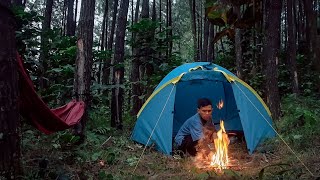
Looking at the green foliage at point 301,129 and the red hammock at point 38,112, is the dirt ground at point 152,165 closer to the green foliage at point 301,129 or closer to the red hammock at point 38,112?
the green foliage at point 301,129

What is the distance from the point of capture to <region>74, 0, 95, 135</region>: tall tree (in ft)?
18.8

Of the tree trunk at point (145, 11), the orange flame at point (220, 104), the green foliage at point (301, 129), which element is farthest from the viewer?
the tree trunk at point (145, 11)

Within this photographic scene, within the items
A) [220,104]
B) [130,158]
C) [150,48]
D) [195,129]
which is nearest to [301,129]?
[195,129]

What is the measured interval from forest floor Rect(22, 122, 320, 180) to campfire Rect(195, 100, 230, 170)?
161mm

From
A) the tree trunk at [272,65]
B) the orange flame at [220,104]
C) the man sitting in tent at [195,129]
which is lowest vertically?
the man sitting in tent at [195,129]

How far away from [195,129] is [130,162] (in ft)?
4.42

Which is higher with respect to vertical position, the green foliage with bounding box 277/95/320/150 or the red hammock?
the red hammock

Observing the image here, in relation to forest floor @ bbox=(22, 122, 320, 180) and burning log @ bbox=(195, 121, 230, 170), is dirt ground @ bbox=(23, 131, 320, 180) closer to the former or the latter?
forest floor @ bbox=(22, 122, 320, 180)

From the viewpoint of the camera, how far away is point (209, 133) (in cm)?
614

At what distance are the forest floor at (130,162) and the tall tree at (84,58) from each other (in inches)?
28.4

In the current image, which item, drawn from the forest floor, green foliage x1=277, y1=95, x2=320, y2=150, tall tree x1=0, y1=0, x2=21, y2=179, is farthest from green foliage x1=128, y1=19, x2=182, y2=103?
tall tree x1=0, y1=0, x2=21, y2=179

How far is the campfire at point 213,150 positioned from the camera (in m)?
5.28

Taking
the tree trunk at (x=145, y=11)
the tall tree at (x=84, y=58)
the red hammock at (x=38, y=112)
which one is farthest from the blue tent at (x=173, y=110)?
the tree trunk at (x=145, y=11)

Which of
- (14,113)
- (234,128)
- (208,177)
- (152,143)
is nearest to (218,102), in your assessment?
(234,128)
